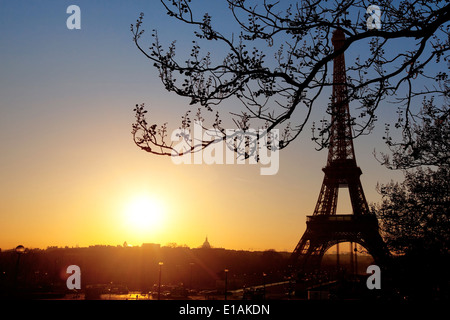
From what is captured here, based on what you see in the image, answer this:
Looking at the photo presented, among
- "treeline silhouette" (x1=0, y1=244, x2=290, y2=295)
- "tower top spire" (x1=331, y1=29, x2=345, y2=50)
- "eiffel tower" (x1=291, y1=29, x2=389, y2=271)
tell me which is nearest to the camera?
"tower top spire" (x1=331, y1=29, x2=345, y2=50)

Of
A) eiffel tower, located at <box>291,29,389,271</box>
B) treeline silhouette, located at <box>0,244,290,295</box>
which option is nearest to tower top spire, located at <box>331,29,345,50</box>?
eiffel tower, located at <box>291,29,389,271</box>

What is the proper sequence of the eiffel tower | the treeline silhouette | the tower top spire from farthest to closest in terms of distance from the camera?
the treeline silhouette < the eiffel tower < the tower top spire

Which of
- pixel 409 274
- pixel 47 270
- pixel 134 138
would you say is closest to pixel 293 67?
pixel 134 138

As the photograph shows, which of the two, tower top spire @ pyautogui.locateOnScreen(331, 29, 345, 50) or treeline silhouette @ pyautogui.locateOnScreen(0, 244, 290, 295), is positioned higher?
tower top spire @ pyautogui.locateOnScreen(331, 29, 345, 50)

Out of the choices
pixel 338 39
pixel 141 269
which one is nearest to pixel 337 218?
pixel 338 39

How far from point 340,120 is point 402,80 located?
1.52 meters

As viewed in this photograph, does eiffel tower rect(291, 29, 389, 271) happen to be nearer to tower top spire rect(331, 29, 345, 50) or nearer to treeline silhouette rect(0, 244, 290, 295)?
treeline silhouette rect(0, 244, 290, 295)

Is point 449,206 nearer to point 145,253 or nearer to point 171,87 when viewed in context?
point 171,87

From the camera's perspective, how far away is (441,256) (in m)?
23.2

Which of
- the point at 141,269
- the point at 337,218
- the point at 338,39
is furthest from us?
the point at 141,269

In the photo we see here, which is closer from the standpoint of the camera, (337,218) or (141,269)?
(337,218)

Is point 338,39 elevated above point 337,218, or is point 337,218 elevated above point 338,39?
point 338,39

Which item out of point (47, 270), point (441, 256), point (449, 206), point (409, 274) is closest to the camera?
point (449, 206)

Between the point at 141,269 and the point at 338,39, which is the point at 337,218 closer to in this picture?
the point at 338,39
